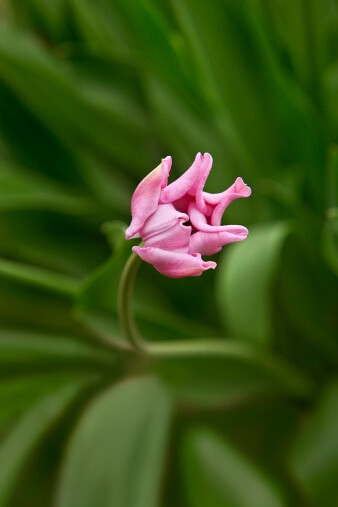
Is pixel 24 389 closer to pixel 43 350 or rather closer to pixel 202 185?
pixel 43 350

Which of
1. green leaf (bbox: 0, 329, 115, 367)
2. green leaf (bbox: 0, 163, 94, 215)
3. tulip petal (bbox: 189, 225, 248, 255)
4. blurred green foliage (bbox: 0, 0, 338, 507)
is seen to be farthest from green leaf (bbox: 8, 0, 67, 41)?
tulip petal (bbox: 189, 225, 248, 255)

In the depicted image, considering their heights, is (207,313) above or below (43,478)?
above

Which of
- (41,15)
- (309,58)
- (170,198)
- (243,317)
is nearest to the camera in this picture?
(170,198)

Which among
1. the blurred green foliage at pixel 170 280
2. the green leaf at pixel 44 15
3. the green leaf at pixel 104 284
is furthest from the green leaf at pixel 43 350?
the green leaf at pixel 44 15

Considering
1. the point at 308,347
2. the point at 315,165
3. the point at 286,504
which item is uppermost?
the point at 315,165

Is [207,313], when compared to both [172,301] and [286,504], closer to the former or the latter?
[172,301]

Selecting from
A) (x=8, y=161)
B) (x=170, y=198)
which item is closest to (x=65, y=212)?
(x=8, y=161)
